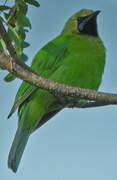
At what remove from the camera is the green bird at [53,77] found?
395 cm

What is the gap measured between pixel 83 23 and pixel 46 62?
3.43 feet

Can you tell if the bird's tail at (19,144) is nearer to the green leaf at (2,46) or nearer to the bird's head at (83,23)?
the bird's head at (83,23)

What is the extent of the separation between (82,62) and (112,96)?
1.58 m

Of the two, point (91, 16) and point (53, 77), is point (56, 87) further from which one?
point (91, 16)

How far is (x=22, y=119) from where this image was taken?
411 cm

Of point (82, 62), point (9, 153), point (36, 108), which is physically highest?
point (82, 62)

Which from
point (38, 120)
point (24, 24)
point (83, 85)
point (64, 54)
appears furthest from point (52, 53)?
point (24, 24)

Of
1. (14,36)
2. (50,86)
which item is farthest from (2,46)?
(50,86)

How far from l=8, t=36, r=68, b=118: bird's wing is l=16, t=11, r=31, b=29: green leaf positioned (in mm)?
1410

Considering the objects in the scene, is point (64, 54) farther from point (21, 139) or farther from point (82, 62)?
point (21, 139)

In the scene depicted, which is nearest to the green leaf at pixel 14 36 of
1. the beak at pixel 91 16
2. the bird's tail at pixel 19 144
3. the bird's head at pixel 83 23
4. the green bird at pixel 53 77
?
the green bird at pixel 53 77

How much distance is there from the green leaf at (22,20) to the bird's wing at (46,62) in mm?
1410

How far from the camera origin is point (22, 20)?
2.46 metres

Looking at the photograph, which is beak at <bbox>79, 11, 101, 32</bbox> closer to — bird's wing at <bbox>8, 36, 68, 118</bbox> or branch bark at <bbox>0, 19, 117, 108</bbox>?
bird's wing at <bbox>8, 36, 68, 118</bbox>
